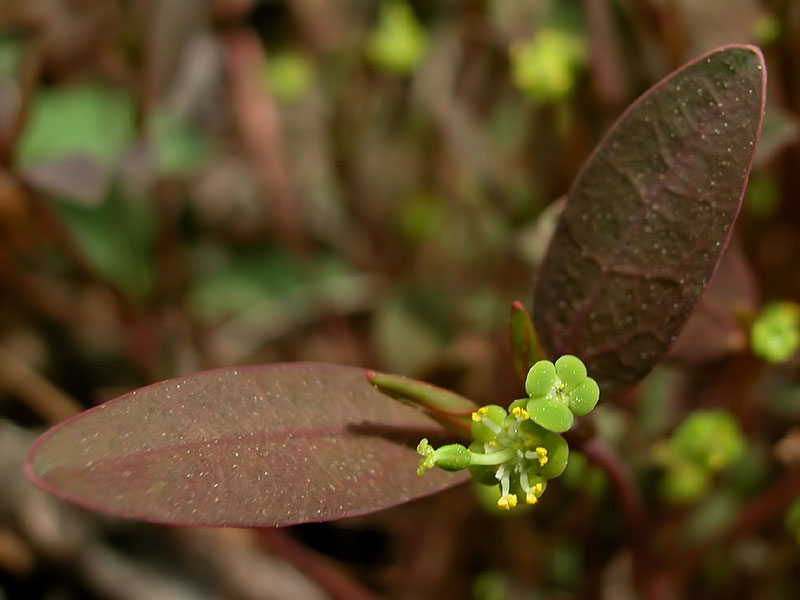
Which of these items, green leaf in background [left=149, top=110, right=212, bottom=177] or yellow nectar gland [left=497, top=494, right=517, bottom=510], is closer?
yellow nectar gland [left=497, top=494, right=517, bottom=510]

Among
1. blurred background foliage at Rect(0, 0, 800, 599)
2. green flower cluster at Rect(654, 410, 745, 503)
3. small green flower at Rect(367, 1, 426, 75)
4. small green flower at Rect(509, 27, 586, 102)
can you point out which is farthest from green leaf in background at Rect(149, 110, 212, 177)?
green flower cluster at Rect(654, 410, 745, 503)

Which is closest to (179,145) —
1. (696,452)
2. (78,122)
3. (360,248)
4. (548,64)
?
(78,122)

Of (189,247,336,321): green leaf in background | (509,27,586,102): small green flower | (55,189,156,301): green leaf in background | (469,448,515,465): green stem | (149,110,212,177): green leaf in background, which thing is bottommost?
(189,247,336,321): green leaf in background

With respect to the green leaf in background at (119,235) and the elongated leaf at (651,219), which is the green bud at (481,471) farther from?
the green leaf in background at (119,235)

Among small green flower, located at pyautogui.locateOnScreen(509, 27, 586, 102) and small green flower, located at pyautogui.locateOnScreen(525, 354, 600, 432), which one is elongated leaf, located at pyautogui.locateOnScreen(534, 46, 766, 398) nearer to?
small green flower, located at pyautogui.locateOnScreen(525, 354, 600, 432)

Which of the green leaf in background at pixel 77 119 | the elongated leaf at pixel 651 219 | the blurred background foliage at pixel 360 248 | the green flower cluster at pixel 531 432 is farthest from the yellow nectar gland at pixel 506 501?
the green leaf in background at pixel 77 119

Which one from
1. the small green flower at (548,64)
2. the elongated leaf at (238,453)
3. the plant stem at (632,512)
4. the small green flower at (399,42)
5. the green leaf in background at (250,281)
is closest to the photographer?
the elongated leaf at (238,453)

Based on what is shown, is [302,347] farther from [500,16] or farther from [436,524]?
[500,16]

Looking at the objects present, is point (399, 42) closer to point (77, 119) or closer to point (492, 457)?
point (77, 119)
